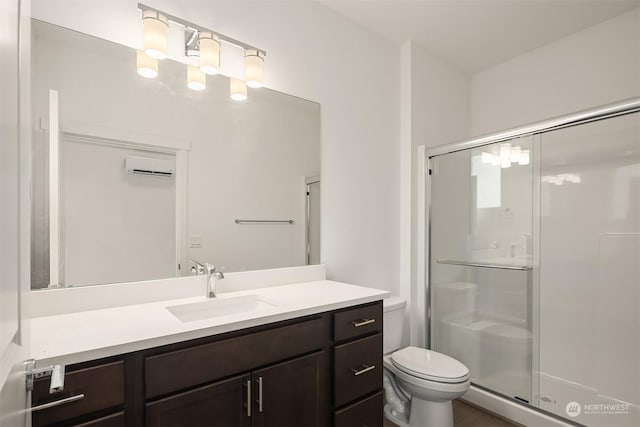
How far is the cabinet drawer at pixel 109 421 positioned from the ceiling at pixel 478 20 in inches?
89.1

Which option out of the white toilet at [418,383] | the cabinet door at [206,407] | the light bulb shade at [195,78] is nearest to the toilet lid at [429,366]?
the white toilet at [418,383]

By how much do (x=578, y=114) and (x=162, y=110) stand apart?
200 centimetres

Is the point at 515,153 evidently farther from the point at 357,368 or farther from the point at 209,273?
the point at 209,273

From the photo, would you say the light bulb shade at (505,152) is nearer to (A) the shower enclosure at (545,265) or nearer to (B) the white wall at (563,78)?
(A) the shower enclosure at (545,265)

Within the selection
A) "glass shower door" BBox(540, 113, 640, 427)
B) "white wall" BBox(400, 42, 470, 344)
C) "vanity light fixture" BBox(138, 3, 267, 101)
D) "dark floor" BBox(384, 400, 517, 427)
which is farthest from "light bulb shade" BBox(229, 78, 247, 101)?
"dark floor" BBox(384, 400, 517, 427)

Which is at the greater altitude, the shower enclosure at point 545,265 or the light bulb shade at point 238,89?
the light bulb shade at point 238,89

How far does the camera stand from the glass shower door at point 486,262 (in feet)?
7.37

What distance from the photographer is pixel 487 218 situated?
7.92 feet

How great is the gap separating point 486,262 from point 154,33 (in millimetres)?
2370

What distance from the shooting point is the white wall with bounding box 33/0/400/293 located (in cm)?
186

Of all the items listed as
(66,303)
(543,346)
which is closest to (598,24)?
(543,346)

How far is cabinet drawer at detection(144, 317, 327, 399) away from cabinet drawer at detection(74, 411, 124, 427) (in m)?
0.08

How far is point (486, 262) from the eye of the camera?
240cm

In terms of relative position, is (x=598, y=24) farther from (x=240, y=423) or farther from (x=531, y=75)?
(x=240, y=423)
